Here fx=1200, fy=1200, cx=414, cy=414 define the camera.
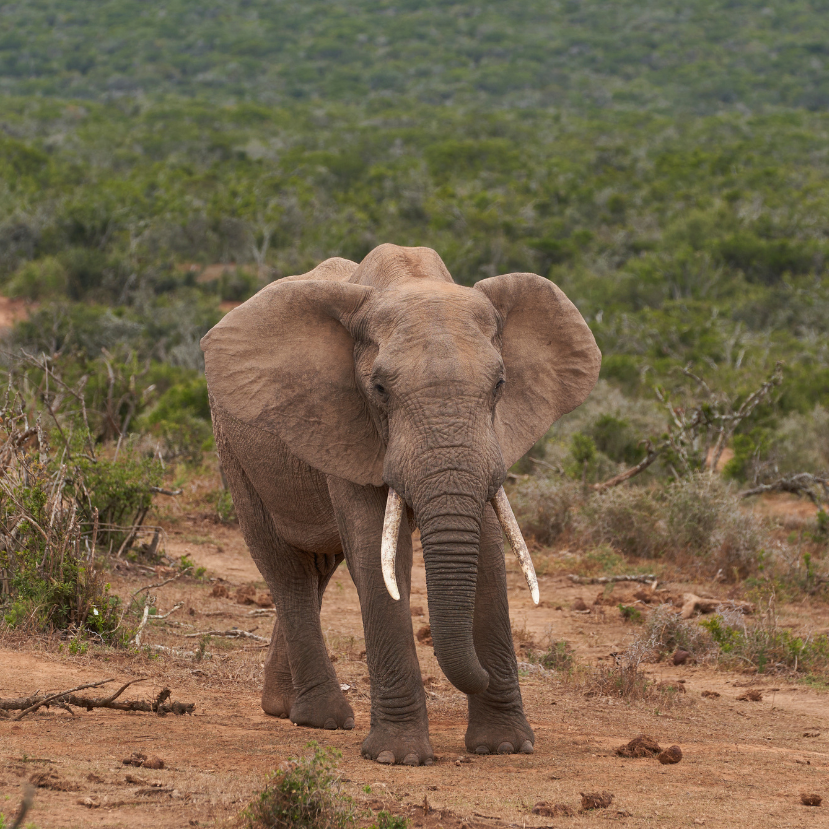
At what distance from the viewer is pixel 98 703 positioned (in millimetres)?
5137

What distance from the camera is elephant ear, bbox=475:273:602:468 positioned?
4961 millimetres

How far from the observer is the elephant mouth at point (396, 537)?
14.4ft

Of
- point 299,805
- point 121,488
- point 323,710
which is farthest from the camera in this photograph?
point 121,488

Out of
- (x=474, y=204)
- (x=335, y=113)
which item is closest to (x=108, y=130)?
(x=335, y=113)

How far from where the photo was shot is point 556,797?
13.7 ft

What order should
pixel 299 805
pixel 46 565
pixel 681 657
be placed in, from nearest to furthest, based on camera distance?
pixel 299 805 < pixel 46 565 < pixel 681 657

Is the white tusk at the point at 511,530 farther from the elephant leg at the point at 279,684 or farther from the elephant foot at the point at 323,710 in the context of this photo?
the elephant leg at the point at 279,684

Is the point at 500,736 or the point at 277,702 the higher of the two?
the point at 500,736

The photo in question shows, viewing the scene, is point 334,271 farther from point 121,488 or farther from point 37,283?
point 37,283

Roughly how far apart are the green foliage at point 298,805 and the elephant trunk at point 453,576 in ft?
2.49

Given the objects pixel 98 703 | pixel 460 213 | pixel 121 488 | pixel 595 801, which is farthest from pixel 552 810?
pixel 460 213

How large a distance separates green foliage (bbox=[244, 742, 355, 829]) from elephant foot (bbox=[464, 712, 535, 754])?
51.4 inches

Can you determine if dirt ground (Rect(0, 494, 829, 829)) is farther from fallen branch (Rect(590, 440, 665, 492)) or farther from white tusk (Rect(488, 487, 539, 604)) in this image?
fallen branch (Rect(590, 440, 665, 492))

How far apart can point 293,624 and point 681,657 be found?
2684mm
